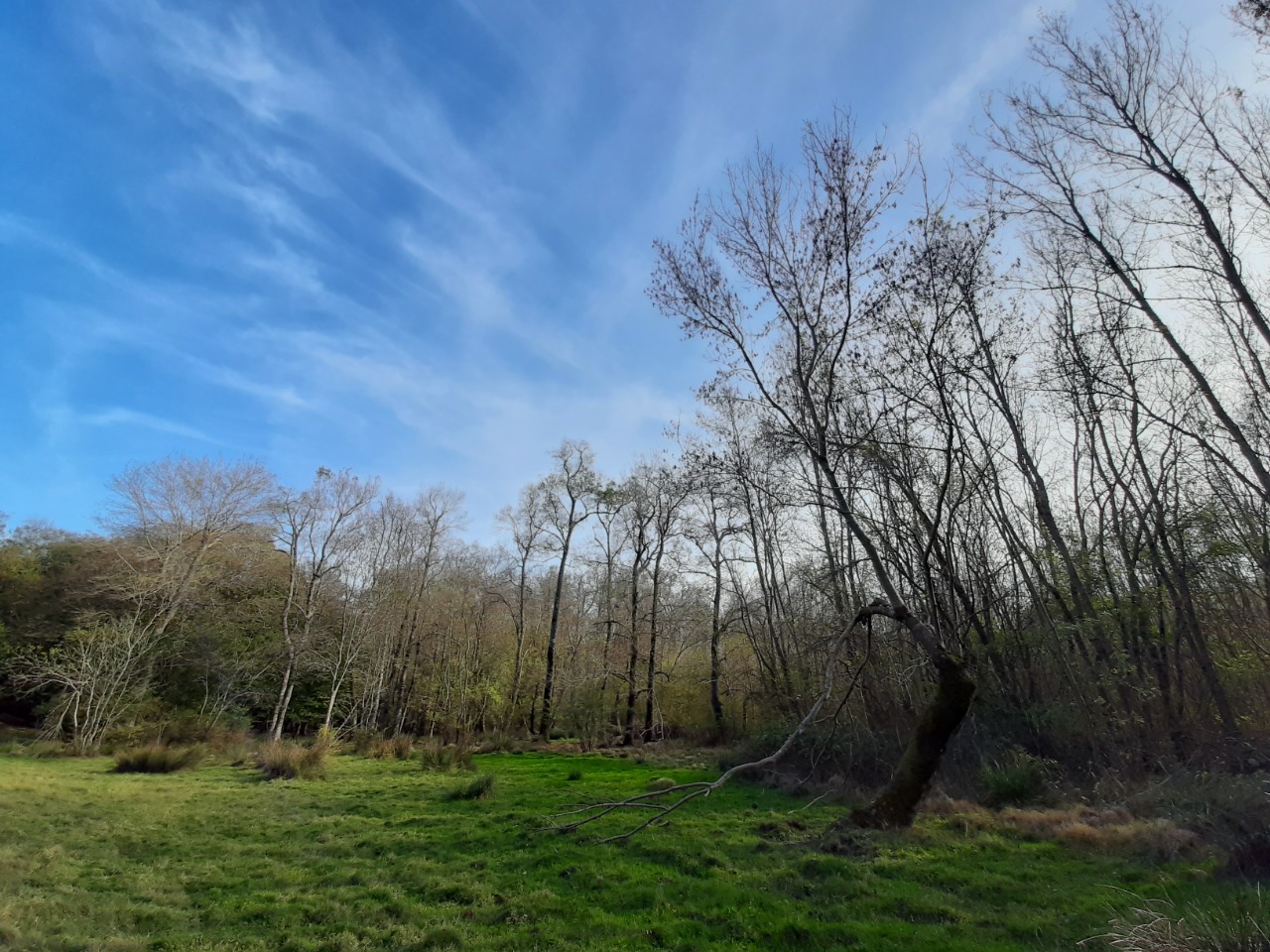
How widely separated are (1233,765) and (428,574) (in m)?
31.7

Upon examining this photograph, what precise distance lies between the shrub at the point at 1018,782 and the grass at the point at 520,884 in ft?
6.75

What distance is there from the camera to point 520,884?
680 cm

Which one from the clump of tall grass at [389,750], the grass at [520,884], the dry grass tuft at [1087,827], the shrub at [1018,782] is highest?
the shrub at [1018,782]

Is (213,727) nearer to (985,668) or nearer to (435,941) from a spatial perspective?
(435,941)

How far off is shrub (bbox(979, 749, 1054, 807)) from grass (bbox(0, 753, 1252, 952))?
81.0 inches

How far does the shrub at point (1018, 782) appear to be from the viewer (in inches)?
407

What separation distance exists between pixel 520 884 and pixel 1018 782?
8997 millimetres

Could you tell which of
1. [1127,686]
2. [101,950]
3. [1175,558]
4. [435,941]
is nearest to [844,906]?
[435,941]

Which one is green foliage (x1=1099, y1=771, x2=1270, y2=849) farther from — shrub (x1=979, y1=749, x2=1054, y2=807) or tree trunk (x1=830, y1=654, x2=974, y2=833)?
tree trunk (x1=830, y1=654, x2=974, y2=833)

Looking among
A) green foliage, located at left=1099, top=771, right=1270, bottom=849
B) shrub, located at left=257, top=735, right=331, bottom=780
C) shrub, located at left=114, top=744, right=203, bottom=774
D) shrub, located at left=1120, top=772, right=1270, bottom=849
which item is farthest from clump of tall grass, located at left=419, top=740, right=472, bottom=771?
shrub, located at left=1120, top=772, right=1270, bottom=849

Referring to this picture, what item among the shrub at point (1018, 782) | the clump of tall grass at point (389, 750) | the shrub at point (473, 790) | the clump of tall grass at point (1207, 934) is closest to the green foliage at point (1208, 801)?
the shrub at point (1018, 782)

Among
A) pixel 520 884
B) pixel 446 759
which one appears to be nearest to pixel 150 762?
pixel 446 759

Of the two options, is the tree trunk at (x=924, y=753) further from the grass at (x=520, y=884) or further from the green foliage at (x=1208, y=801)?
the green foliage at (x=1208, y=801)

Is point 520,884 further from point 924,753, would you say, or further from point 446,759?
point 446,759
